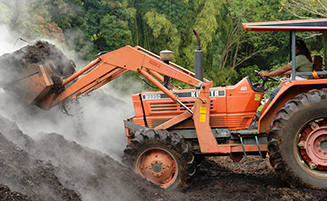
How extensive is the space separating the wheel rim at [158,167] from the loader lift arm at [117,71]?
1.04 metres

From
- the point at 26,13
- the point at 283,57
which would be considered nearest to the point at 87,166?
the point at 26,13

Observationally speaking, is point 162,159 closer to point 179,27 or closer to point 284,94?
point 284,94

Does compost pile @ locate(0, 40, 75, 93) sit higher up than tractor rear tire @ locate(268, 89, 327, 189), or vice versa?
compost pile @ locate(0, 40, 75, 93)

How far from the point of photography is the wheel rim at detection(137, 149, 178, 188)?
629cm

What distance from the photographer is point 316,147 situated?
540cm

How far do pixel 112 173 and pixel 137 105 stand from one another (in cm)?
164

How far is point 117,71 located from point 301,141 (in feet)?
11.9

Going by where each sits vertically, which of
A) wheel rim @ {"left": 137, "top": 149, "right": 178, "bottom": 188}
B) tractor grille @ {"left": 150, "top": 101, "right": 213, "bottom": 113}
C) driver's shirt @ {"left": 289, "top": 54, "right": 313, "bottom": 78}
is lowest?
wheel rim @ {"left": 137, "top": 149, "right": 178, "bottom": 188}

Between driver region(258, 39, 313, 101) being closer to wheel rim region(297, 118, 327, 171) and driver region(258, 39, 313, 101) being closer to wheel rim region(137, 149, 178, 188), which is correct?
wheel rim region(297, 118, 327, 171)

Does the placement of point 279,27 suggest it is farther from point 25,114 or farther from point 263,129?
point 25,114

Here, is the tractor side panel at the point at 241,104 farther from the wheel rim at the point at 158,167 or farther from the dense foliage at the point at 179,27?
the dense foliage at the point at 179,27

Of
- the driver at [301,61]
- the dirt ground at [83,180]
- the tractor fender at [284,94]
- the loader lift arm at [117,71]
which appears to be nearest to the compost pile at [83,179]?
the dirt ground at [83,180]

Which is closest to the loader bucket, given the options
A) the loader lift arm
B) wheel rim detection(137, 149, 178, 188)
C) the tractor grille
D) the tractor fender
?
the loader lift arm

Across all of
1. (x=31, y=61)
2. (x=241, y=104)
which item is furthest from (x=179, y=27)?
(x=241, y=104)
